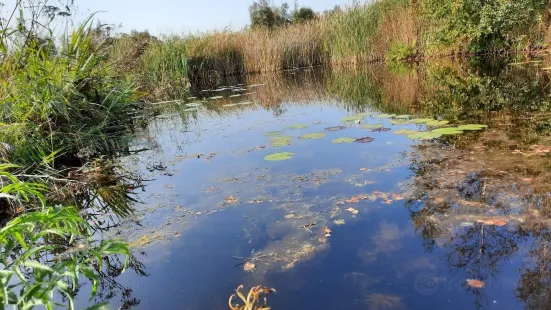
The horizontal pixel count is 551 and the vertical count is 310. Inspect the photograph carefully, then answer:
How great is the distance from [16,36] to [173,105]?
3.65 metres

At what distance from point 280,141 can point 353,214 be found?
1.90 meters

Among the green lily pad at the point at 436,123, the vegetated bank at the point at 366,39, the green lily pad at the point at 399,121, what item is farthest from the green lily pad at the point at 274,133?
the vegetated bank at the point at 366,39

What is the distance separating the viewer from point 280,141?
409 centimetres

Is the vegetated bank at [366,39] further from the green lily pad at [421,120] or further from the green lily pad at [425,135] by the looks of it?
the green lily pad at [425,135]

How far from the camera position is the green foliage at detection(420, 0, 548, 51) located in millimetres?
10141

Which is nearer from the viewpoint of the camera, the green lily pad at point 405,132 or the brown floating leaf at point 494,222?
the brown floating leaf at point 494,222

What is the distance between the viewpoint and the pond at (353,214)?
1645 millimetres

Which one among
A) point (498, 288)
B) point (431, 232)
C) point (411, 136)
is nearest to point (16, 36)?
point (411, 136)

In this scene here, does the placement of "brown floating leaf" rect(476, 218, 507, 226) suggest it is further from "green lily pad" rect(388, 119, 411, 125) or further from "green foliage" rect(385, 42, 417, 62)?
"green foliage" rect(385, 42, 417, 62)

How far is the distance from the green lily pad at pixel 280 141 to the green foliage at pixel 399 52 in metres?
9.07

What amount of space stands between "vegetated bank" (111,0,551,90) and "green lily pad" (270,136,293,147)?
20.0 ft

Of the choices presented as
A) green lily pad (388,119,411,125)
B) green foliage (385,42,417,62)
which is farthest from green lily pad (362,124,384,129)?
green foliage (385,42,417,62)

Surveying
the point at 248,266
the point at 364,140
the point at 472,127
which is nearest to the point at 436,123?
the point at 472,127

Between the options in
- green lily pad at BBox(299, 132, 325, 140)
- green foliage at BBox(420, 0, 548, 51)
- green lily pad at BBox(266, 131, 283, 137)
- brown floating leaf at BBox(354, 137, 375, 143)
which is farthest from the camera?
green foliage at BBox(420, 0, 548, 51)
